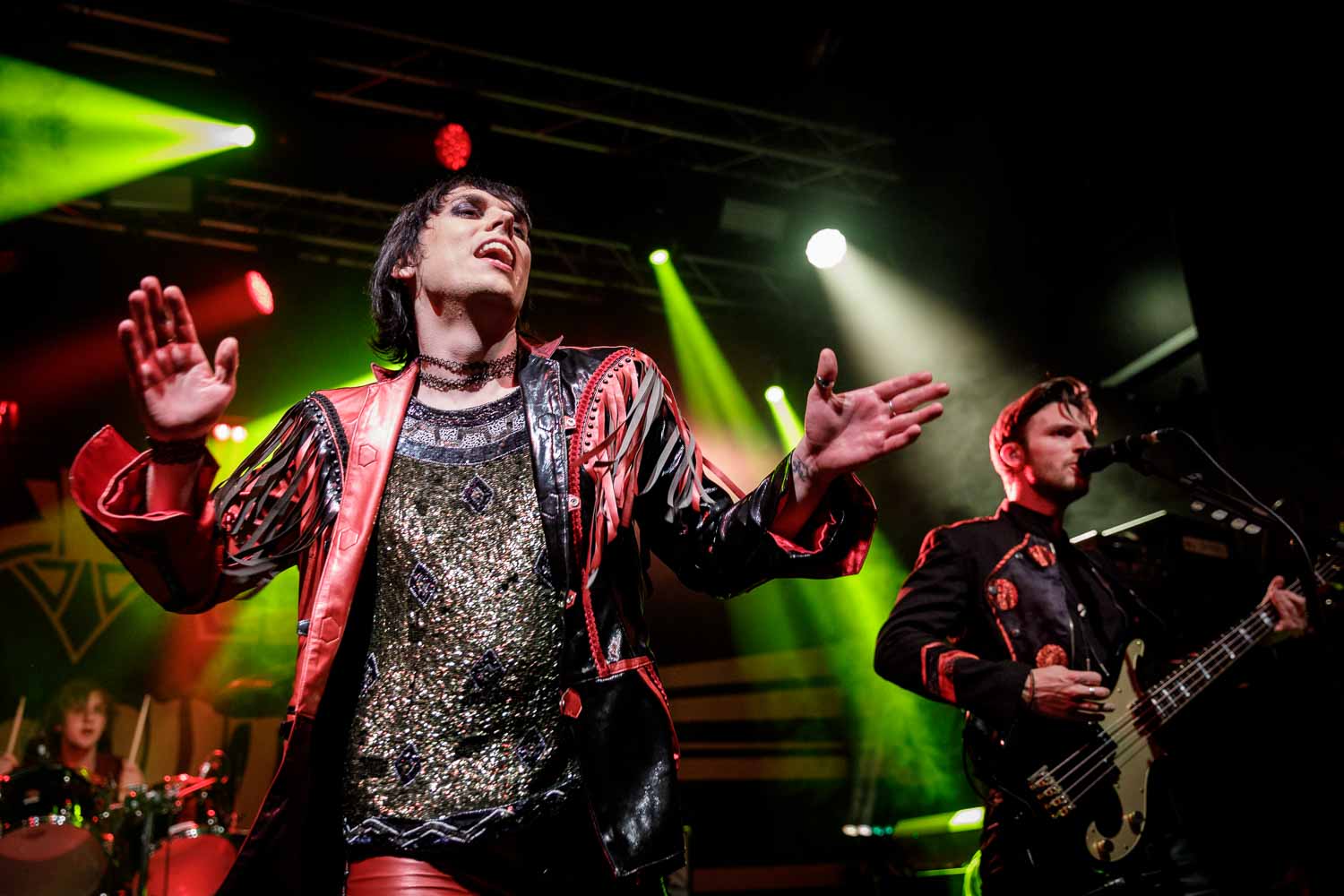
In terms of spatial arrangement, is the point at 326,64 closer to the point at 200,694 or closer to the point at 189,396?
the point at 200,694

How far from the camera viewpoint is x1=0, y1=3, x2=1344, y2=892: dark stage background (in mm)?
4930

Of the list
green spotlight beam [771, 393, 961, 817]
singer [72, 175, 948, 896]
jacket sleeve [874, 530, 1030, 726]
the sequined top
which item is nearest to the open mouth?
singer [72, 175, 948, 896]

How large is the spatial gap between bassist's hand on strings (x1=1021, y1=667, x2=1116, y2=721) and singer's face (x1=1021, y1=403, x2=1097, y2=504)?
1080mm

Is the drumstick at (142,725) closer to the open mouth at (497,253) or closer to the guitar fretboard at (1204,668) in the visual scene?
the open mouth at (497,253)

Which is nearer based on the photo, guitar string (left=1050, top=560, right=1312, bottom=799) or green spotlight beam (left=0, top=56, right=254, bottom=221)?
guitar string (left=1050, top=560, right=1312, bottom=799)

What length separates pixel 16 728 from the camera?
678cm

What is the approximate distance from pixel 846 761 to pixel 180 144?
7857 mm

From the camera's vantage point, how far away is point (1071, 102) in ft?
21.0

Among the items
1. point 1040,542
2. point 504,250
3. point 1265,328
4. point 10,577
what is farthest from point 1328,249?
point 10,577

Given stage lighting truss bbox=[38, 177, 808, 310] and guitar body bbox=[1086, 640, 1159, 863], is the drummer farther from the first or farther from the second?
guitar body bbox=[1086, 640, 1159, 863]

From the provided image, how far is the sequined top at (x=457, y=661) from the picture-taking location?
166 centimetres

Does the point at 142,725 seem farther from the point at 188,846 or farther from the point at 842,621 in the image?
the point at 842,621

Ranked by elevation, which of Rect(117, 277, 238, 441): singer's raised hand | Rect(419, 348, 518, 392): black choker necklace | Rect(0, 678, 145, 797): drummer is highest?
Rect(0, 678, 145, 797): drummer

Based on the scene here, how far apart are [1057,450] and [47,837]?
5.86m
